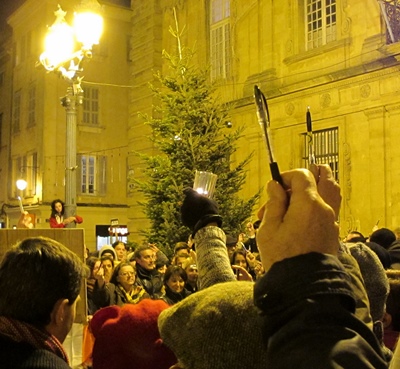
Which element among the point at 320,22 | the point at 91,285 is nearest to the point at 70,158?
the point at 91,285

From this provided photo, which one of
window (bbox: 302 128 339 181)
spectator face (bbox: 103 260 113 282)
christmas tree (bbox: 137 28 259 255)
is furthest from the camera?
window (bbox: 302 128 339 181)

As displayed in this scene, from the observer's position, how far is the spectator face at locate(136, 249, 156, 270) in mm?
8242

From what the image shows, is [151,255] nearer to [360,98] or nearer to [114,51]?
[360,98]

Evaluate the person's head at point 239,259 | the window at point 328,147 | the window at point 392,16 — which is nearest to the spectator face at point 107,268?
the person's head at point 239,259

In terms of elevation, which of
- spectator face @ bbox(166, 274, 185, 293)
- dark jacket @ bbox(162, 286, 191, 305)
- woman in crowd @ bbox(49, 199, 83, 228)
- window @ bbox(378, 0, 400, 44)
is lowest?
dark jacket @ bbox(162, 286, 191, 305)

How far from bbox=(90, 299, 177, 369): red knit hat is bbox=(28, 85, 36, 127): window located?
3246 centimetres

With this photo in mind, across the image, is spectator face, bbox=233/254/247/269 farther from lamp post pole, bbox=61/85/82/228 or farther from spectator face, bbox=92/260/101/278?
lamp post pole, bbox=61/85/82/228

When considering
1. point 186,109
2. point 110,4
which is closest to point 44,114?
point 110,4

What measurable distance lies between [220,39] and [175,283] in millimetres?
15634

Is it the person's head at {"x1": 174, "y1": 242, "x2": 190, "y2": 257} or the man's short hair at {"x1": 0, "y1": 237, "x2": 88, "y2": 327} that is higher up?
the man's short hair at {"x1": 0, "y1": 237, "x2": 88, "y2": 327}

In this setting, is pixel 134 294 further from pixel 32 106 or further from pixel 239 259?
pixel 32 106

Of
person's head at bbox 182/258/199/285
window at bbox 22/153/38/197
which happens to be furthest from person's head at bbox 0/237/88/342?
window at bbox 22/153/38/197

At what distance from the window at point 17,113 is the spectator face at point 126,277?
30988 millimetres

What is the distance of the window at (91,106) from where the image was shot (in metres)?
34.2
